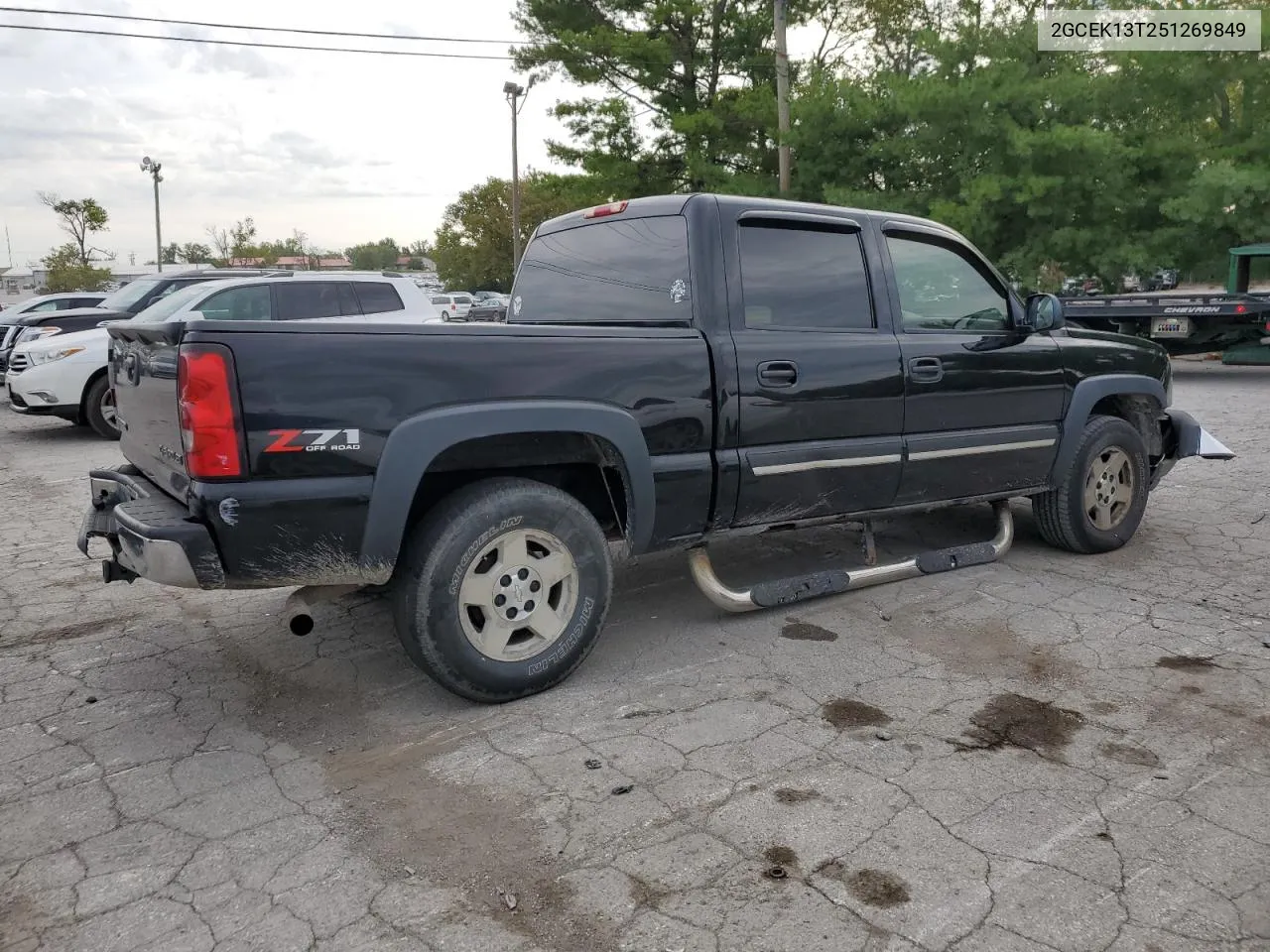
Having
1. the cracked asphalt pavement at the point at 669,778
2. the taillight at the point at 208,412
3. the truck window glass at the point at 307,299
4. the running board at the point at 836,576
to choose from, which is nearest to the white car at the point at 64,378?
the truck window glass at the point at 307,299

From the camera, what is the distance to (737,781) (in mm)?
3033

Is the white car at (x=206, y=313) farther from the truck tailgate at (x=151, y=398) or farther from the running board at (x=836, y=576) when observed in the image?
the running board at (x=836, y=576)

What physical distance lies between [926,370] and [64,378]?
31.8 ft

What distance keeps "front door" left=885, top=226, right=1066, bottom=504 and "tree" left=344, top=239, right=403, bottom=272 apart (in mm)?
116725

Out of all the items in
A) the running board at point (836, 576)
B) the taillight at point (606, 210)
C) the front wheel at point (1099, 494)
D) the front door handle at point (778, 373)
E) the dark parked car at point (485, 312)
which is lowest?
the running board at point (836, 576)

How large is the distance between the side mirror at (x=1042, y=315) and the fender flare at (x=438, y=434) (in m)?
2.55

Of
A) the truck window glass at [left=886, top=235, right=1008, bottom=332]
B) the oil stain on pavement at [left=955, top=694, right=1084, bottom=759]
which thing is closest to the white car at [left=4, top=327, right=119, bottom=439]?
the truck window glass at [left=886, top=235, right=1008, bottom=332]

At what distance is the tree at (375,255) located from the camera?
118m

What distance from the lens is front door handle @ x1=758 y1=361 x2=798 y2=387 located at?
4012mm

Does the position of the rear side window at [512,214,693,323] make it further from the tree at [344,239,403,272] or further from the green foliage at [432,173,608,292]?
the tree at [344,239,403,272]

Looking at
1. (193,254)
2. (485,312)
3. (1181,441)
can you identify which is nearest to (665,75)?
(485,312)

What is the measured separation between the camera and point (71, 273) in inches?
2194

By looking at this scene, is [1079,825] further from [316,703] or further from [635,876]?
[316,703]

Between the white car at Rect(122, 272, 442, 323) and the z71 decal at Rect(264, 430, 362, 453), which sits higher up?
the white car at Rect(122, 272, 442, 323)
